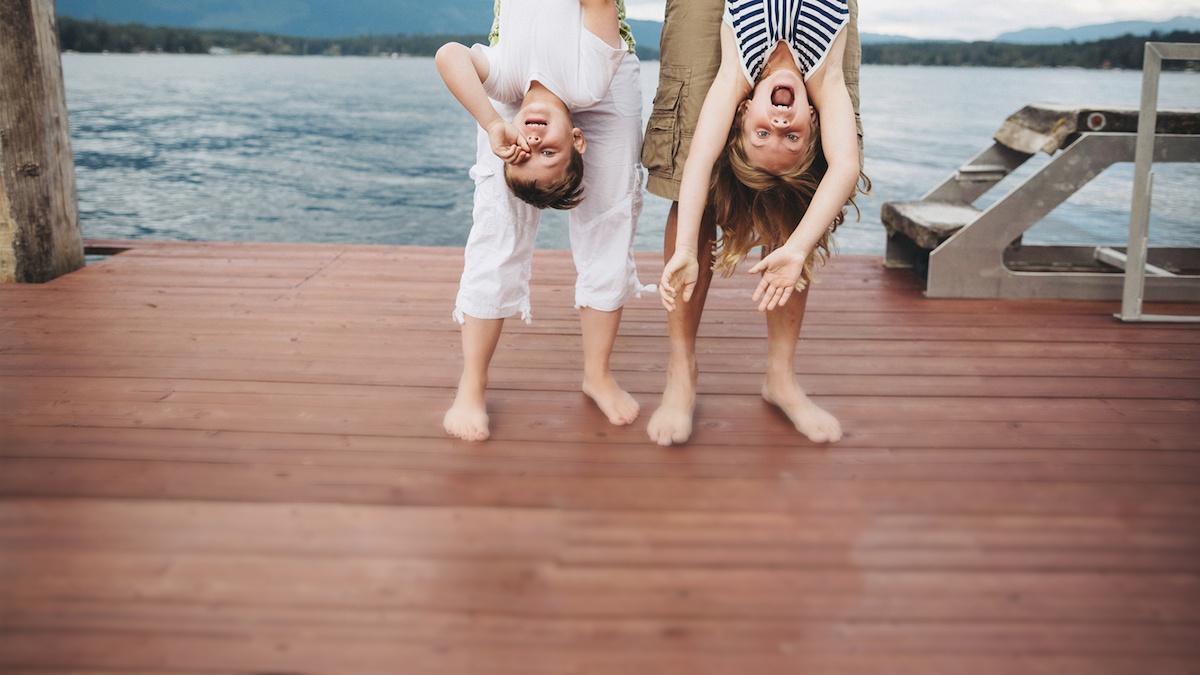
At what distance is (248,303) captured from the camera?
3031mm

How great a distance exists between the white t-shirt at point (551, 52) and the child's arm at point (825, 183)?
1.45 ft

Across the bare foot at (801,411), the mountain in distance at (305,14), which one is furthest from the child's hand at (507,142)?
the mountain in distance at (305,14)

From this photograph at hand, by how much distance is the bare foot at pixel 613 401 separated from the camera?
2.11 meters

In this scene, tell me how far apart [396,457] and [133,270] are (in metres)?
2.11

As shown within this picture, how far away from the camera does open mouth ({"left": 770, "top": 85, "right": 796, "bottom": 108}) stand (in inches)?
71.0

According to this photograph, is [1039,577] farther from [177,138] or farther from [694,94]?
[177,138]

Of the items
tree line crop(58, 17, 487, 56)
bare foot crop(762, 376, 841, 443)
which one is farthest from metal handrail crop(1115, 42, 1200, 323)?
tree line crop(58, 17, 487, 56)

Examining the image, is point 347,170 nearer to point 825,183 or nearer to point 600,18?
point 600,18

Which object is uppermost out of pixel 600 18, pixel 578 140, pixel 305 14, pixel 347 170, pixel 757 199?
pixel 305 14

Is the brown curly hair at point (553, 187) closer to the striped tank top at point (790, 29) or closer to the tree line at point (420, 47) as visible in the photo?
the striped tank top at point (790, 29)

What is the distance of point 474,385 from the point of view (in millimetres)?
2074

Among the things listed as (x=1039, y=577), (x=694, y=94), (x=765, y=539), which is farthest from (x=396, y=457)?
(x=1039, y=577)

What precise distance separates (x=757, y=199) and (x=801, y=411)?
1.64ft

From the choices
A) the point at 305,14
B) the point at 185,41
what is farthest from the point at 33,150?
the point at 305,14
